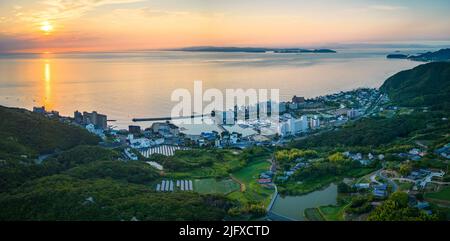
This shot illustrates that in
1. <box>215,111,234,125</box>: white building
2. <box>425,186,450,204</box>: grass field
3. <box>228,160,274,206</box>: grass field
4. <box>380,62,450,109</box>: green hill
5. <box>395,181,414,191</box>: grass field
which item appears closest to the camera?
<box>425,186,450,204</box>: grass field

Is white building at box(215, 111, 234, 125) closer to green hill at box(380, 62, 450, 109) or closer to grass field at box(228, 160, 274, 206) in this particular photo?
grass field at box(228, 160, 274, 206)

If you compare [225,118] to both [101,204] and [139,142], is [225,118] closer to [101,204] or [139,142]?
[139,142]

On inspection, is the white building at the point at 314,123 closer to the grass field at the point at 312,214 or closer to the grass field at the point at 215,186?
the grass field at the point at 215,186

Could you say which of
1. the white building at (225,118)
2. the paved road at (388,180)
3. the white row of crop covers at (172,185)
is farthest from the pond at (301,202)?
the white building at (225,118)

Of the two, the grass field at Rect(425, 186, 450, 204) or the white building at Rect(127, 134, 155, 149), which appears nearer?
the grass field at Rect(425, 186, 450, 204)

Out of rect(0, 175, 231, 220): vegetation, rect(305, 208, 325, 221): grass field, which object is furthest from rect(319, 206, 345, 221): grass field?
rect(0, 175, 231, 220): vegetation
